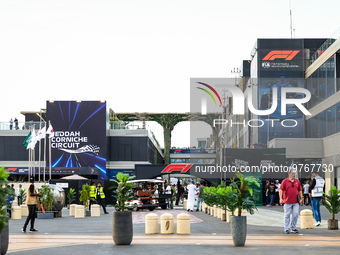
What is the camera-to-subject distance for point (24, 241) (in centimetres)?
1596

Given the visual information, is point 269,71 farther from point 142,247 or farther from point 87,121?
point 142,247

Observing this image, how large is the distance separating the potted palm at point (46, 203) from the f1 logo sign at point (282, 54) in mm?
51257

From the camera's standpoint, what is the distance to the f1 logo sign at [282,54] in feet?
245

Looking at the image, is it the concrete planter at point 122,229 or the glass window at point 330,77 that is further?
the glass window at point 330,77

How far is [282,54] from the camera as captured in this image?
7475 cm

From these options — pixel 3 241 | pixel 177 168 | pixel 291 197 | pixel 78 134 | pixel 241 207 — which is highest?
pixel 78 134

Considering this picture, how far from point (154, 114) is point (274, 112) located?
3011 cm

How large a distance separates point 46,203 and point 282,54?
170 ft

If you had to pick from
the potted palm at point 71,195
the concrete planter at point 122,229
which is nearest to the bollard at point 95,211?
the potted palm at point 71,195

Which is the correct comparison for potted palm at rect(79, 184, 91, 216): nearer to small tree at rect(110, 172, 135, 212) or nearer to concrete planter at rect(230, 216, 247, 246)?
small tree at rect(110, 172, 135, 212)

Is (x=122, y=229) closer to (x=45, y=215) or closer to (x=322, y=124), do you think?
(x=45, y=215)

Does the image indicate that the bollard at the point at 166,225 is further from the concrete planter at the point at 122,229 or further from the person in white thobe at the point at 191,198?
Result: the person in white thobe at the point at 191,198

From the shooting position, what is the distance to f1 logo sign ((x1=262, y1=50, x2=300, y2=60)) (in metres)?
74.6

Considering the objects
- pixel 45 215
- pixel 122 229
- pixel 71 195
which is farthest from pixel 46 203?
pixel 122 229
